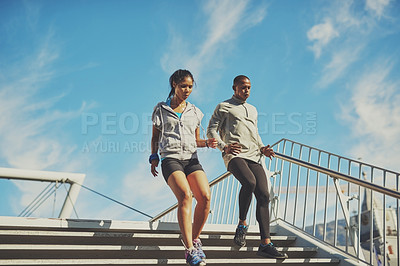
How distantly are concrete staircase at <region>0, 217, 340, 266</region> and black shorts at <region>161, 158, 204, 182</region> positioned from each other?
733mm

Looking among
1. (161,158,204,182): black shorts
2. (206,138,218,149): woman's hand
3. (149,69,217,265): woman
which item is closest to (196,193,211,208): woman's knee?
(149,69,217,265): woman

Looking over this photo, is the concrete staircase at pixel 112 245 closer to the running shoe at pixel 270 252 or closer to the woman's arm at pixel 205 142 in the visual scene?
the running shoe at pixel 270 252

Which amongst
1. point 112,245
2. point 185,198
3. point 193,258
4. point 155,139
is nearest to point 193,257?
point 193,258

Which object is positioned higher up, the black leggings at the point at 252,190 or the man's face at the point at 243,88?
the man's face at the point at 243,88

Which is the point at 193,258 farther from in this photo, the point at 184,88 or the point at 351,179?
the point at 351,179

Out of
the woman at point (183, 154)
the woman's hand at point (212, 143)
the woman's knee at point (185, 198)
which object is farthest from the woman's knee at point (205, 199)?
the woman's hand at point (212, 143)

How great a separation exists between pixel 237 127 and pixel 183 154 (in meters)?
0.76

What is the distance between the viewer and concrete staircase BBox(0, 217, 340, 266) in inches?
119

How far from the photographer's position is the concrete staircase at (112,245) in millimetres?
3025

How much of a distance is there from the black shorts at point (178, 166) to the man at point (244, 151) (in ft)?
1.08

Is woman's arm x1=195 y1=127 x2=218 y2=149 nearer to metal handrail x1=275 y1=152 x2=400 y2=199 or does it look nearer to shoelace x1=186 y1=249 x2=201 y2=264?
shoelace x1=186 y1=249 x2=201 y2=264

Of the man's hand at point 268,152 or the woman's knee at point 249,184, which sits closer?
the woman's knee at point 249,184

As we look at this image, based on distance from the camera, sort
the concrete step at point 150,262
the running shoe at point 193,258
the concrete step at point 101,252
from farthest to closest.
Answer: the concrete step at point 101,252 < the concrete step at point 150,262 < the running shoe at point 193,258

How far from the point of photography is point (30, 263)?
2.73 meters
